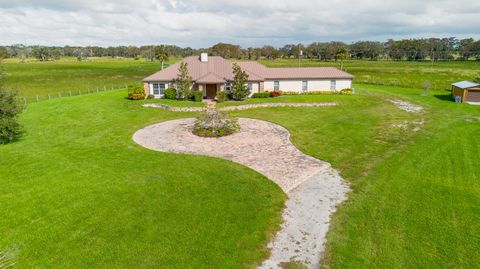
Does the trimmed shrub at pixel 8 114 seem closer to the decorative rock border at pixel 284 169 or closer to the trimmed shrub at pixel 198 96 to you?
the decorative rock border at pixel 284 169

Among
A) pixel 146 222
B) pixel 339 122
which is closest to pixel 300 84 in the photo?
pixel 339 122

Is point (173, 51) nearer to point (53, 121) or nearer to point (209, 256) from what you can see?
point (53, 121)

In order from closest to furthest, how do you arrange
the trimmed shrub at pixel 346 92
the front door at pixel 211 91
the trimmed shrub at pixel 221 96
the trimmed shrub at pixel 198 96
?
1. the trimmed shrub at pixel 198 96
2. the trimmed shrub at pixel 221 96
3. the front door at pixel 211 91
4. the trimmed shrub at pixel 346 92

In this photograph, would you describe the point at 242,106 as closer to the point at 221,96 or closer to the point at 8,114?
the point at 221,96

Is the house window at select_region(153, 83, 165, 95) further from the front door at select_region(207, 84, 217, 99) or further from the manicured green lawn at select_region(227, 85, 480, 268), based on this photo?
the manicured green lawn at select_region(227, 85, 480, 268)

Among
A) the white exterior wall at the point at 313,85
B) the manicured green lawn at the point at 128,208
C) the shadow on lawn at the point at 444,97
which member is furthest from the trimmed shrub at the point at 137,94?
the shadow on lawn at the point at 444,97
